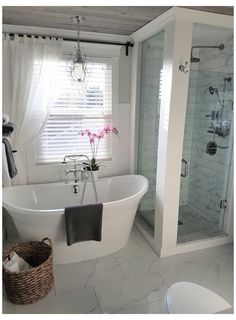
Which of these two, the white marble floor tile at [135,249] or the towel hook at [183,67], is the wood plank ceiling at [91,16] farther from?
the white marble floor tile at [135,249]

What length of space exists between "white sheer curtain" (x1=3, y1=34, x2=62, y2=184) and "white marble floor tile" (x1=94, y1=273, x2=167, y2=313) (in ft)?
5.76

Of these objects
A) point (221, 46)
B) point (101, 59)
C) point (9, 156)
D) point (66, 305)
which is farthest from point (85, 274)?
point (221, 46)

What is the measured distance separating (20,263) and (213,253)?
2.01 meters

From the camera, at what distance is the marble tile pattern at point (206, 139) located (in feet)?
9.24

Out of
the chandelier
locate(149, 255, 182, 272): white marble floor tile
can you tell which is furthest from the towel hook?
locate(149, 255, 182, 272): white marble floor tile

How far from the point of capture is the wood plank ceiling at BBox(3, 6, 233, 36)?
2.08m

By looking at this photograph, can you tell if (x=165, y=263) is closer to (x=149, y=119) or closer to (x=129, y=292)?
(x=129, y=292)

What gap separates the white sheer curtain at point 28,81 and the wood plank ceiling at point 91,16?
19cm

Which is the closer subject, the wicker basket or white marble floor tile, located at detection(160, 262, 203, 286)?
the wicker basket

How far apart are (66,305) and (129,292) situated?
539mm

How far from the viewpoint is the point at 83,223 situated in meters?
2.24

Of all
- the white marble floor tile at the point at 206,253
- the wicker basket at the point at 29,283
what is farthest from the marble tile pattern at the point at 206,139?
the wicker basket at the point at 29,283

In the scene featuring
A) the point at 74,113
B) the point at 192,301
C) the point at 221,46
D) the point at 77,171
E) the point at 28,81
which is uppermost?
the point at 221,46

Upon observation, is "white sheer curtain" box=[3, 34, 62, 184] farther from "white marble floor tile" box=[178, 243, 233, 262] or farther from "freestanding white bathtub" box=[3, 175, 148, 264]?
"white marble floor tile" box=[178, 243, 233, 262]
